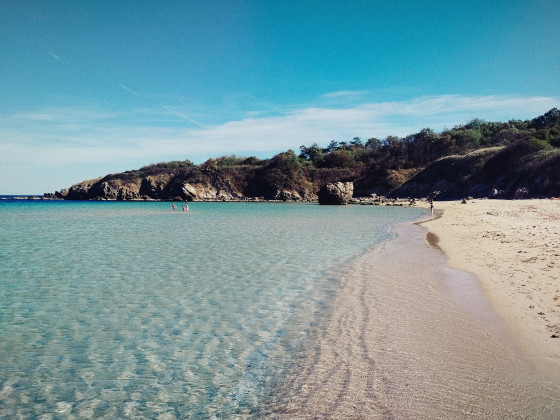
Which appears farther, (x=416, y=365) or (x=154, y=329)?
(x=154, y=329)

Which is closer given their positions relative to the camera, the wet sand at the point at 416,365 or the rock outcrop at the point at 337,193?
the wet sand at the point at 416,365

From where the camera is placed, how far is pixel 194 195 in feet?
323

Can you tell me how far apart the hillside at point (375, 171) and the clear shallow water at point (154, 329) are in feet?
192

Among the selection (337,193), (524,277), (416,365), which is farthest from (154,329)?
(337,193)

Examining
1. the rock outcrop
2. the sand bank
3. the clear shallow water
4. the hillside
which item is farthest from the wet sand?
the hillside

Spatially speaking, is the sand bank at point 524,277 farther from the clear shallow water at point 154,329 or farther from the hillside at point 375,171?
the hillside at point 375,171

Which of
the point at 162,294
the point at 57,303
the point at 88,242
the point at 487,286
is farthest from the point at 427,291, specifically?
the point at 88,242

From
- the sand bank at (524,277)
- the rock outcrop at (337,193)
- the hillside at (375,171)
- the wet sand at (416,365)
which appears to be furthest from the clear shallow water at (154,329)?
the hillside at (375,171)

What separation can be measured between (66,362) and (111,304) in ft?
9.00

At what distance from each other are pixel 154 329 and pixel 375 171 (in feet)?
318

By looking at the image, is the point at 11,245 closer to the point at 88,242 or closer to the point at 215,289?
the point at 88,242

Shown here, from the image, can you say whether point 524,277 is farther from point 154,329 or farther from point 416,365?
point 154,329

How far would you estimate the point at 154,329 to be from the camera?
20.9ft

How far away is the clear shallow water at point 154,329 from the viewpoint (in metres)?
4.25
